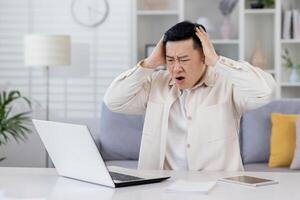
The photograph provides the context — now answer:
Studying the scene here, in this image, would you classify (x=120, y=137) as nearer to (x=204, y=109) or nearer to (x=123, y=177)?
(x=204, y=109)

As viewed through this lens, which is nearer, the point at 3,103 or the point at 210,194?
the point at 210,194

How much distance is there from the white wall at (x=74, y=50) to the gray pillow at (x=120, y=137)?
0.83 meters

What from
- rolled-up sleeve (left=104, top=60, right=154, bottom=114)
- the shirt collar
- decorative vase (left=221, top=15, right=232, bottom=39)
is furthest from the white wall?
the shirt collar

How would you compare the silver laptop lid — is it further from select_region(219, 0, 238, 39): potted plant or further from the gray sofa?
select_region(219, 0, 238, 39): potted plant

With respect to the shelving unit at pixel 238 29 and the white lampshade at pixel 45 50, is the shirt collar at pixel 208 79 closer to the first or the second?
the white lampshade at pixel 45 50

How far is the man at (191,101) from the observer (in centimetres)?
231

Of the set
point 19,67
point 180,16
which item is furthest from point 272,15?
point 19,67

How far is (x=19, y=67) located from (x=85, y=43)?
0.61 m

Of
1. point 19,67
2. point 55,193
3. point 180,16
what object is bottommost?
point 55,193

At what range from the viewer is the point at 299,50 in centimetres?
489

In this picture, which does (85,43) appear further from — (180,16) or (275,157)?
(275,157)

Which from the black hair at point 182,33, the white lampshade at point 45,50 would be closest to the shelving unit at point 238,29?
the white lampshade at point 45,50

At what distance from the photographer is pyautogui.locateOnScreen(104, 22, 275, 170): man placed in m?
2.31

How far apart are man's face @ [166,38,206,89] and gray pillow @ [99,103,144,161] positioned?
66.8 inches
